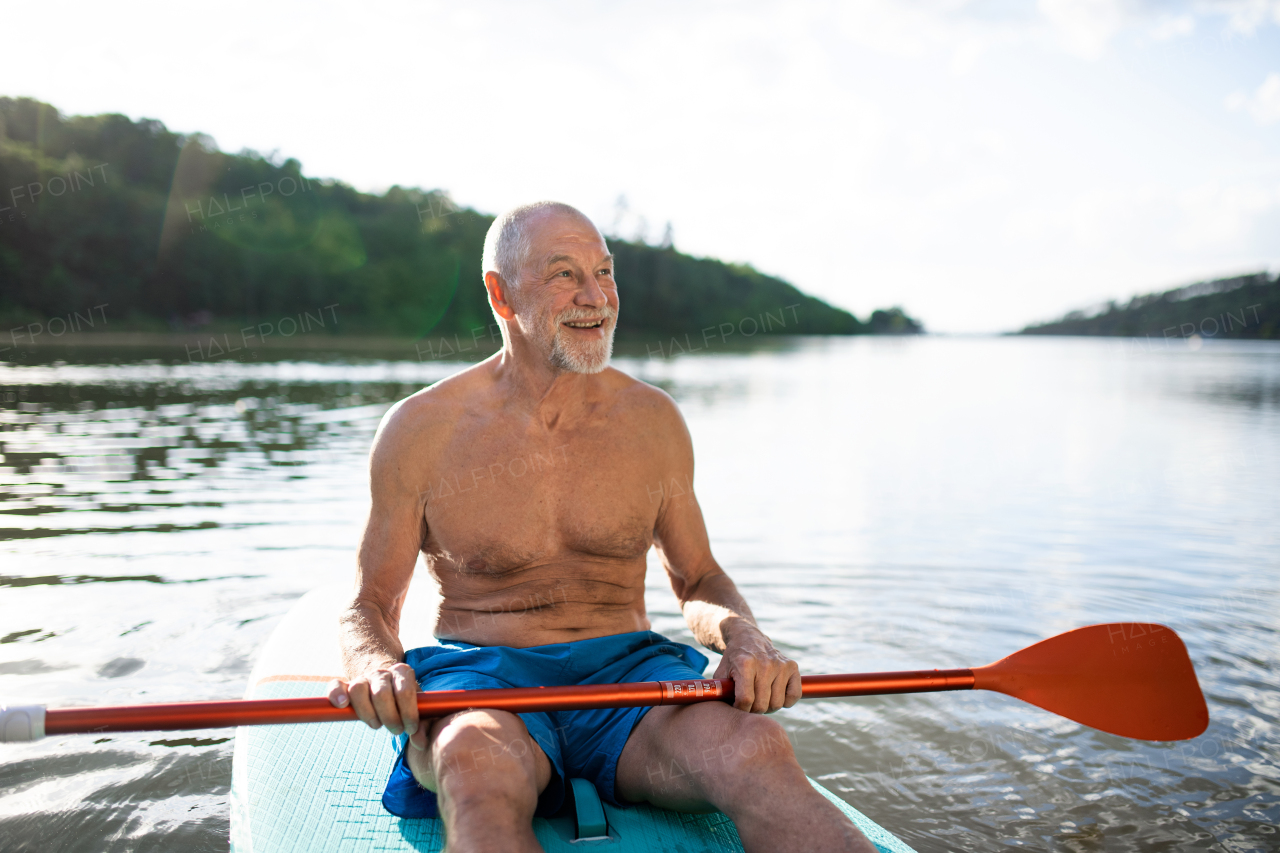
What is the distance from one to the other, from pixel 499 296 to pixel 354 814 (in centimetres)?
150

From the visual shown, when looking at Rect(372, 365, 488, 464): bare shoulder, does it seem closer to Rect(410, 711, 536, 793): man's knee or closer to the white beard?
the white beard

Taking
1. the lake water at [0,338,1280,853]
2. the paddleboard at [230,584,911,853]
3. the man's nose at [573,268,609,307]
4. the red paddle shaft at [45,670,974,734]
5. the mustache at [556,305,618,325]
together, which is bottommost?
the lake water at [0,338,1280,853]

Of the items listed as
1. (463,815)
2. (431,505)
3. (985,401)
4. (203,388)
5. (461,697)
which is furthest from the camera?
(985,401)

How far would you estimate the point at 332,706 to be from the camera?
209 cm

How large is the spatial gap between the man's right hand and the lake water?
45.0 inches

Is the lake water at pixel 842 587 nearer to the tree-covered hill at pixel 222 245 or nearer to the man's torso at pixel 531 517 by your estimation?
the man's torso at pixel 531 517

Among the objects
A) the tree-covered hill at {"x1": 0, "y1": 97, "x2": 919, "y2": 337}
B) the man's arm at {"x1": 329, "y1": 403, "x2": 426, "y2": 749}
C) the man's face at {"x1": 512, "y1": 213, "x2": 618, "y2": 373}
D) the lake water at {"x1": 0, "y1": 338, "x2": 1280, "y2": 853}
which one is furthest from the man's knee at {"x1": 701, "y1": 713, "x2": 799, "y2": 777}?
the tree-covered hill at {"x1": 0, "y1": 97, "x2": 919, "y2": 337}

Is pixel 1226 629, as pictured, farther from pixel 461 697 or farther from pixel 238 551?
pixel 238 551

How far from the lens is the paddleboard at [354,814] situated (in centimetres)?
212

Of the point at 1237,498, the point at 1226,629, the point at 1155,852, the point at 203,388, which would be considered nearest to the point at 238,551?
the point at 1155,852

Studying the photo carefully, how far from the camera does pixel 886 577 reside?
6184 mm

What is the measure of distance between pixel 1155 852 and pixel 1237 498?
796cm

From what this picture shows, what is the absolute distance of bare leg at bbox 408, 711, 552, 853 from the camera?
5.88ft

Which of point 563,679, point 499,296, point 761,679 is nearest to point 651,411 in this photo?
point 499,296
